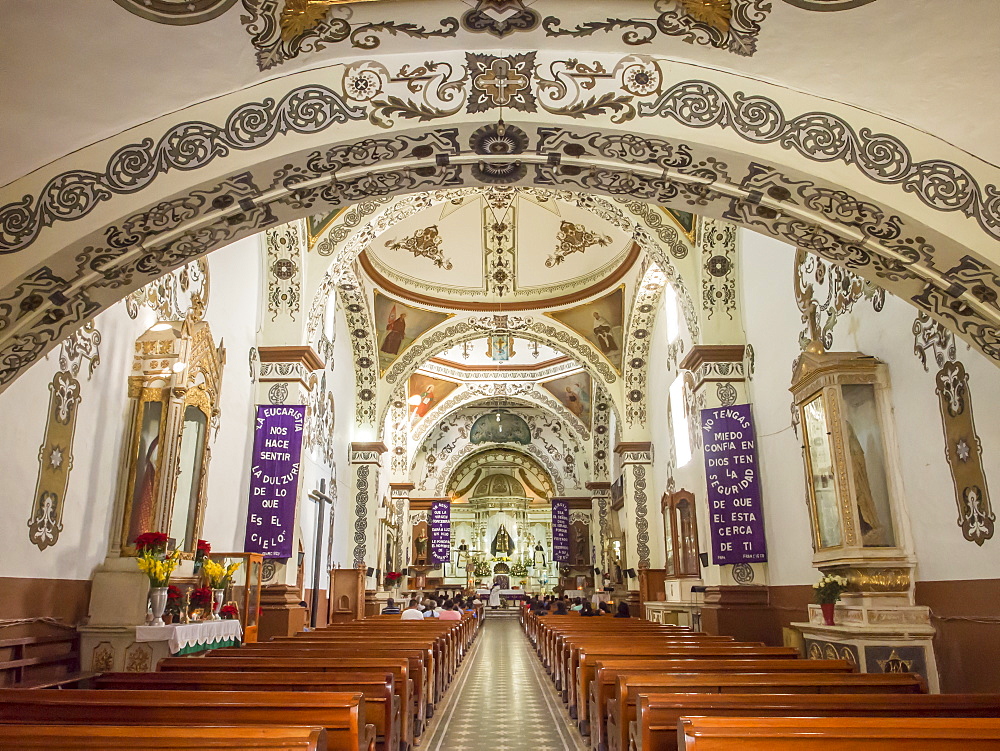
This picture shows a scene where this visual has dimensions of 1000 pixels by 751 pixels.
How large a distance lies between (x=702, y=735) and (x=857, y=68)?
12.4ft

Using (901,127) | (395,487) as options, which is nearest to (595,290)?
(395,487)

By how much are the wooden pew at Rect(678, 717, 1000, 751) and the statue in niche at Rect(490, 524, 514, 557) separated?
107 feet

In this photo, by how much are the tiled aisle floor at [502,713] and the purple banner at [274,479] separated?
3221 millimetres

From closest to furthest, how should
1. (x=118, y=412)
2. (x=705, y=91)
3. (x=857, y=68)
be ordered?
(x=857, y=68) → (x=705, y=91) → (x=118, y=412)

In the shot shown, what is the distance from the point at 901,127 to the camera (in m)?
4.38

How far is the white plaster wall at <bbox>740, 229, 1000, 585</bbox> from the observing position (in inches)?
211

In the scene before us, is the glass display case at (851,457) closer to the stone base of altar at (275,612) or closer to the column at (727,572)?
the column at (727,572)

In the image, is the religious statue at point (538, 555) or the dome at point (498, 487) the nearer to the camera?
the religious statue at point (538, 555)

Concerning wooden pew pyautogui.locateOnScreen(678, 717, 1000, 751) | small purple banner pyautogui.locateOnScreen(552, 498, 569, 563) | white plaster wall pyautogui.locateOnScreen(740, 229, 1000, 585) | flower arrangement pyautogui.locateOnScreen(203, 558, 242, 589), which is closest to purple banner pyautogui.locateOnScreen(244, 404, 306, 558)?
flower arrangement pyautogui.locateOnScreen(203, 558, 242, 589)

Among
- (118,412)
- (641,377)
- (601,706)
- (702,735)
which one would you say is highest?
(641,377)

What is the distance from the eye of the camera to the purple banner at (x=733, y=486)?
9406 millimetres

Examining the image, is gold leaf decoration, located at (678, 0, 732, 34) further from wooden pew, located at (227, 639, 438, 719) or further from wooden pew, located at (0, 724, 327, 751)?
wooden pew, located at (227, 639, 438, 719)

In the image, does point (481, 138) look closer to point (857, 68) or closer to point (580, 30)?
point (580, 30)

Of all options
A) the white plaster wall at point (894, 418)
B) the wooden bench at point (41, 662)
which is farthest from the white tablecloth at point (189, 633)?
the white plaster wall at point (894, 418)
